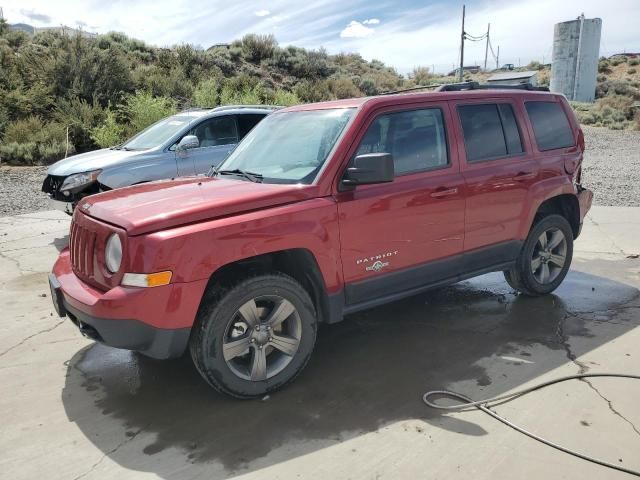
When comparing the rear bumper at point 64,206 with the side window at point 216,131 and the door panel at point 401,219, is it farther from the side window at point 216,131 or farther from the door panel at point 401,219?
the door panel at point 401,219

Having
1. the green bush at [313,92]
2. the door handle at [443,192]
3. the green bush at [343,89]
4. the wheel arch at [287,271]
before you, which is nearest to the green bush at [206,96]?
the green bush at [313,92]

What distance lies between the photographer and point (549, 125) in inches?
203

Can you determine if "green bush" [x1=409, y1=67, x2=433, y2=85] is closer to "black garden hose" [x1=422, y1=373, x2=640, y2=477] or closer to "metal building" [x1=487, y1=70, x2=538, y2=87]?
"metal building" [x1=487, y1=70, x2=538, y2=87]

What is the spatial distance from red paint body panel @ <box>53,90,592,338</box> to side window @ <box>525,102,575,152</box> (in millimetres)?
124

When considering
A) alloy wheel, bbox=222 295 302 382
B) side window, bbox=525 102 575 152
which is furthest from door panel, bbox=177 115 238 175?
alloy wheel, bbox=222 295 302 382

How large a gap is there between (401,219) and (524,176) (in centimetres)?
149

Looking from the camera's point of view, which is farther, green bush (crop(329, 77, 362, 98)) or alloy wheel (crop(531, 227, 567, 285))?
green bush (crop(329, 77, 362, 98))

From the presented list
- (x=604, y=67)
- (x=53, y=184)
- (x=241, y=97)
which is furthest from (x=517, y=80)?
(x=604, y=67)

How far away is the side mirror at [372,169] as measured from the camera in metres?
3.51

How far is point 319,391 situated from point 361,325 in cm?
124

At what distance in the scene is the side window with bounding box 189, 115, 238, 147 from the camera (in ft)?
A: 27.2

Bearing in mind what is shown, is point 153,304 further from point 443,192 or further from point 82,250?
point 443,192

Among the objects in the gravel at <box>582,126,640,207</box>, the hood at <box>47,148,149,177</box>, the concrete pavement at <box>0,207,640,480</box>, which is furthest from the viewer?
the gravel at <box>582,126,640,207</box>

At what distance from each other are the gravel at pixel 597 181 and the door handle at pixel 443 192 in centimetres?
722
